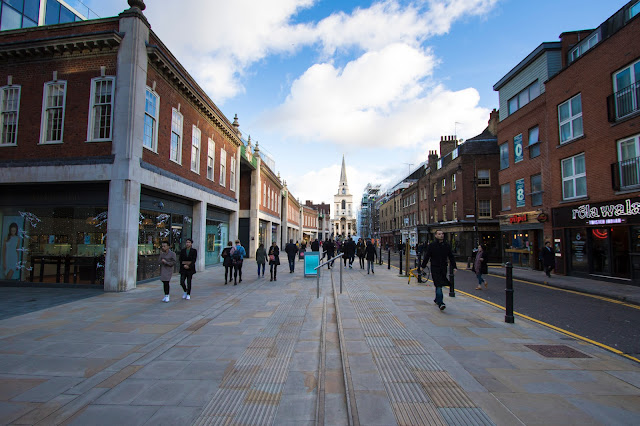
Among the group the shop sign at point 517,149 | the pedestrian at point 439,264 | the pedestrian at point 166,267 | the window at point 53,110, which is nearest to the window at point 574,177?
the shop sign at point 517,149

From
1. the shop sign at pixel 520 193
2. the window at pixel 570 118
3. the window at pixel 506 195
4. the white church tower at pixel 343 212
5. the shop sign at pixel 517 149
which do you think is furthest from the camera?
the white church tower at pixel 343 212

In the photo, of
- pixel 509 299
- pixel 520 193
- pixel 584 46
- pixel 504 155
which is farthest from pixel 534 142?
pixel 509 299

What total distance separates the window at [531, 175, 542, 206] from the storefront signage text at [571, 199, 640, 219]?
138 inches

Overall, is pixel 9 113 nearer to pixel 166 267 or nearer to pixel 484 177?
pixel 166 267

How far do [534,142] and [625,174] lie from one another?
700cm

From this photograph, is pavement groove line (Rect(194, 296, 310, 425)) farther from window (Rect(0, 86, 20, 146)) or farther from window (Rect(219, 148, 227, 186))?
window (Rect(219, 148, 227, 186))

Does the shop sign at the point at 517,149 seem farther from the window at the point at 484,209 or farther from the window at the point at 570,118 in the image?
the window at the point at 484,209

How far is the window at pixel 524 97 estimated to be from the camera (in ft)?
64.0

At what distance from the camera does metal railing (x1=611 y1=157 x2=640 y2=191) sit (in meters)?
12.3

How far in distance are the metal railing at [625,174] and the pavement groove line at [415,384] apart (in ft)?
41.2

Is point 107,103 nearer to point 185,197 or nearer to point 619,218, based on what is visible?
point 185,197

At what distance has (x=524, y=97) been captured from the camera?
2055 centimetres

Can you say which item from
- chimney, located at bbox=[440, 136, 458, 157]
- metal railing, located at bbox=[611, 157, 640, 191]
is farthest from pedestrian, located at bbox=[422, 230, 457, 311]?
chimney, located at bbox=[440, 136, 458, 157]

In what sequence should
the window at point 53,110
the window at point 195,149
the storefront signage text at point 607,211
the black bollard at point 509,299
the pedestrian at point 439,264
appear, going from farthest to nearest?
the window at point 195,149, the storefront signage text at point 607,211, the window at point 53,110, the pedestrian at point 439,264, the black bollard at point 509,299
